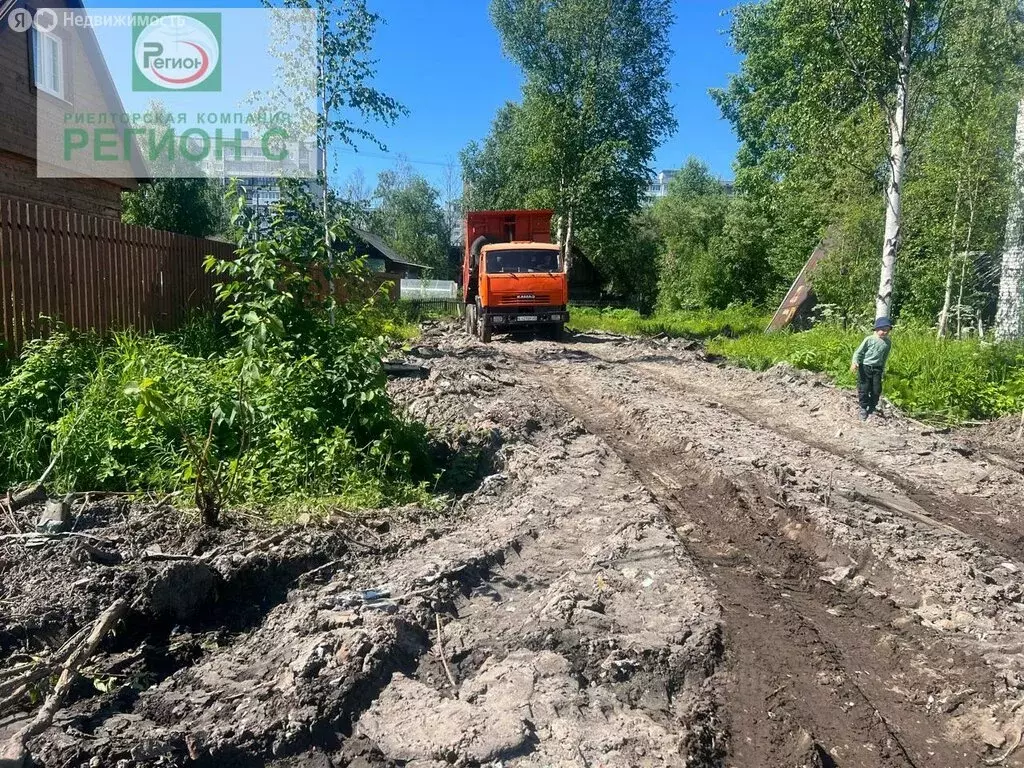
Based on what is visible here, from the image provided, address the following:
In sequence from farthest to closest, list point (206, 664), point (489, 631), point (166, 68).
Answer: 1. point (166, 68)
2. point (489, 631)
3. point (206, 664)

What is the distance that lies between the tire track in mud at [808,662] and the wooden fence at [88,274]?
6.45m

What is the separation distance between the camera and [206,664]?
Answer: 3328 mm

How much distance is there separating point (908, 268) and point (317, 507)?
17.4 metres

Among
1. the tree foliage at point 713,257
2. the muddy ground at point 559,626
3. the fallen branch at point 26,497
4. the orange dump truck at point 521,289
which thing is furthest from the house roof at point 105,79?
the tree foliage at point 713,257

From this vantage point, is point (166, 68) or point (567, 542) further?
point (166, 68)

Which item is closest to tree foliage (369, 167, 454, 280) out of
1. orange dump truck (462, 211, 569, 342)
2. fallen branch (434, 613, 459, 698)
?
orange dump truck (462, 211, 569, 342)

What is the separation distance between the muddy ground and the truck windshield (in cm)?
1235

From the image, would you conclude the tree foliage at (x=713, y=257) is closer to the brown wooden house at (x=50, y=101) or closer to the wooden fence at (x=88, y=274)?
the brown wooden house at (x=50, y=101)

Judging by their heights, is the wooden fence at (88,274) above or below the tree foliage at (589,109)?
below

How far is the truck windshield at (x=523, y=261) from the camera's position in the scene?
18359mm

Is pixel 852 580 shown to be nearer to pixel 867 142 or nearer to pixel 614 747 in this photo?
pixel 614 747

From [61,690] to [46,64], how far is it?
15.8 m

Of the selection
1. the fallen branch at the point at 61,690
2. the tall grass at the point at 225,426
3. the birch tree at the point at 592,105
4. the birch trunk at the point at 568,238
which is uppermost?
the birch tree at the point at 592,105

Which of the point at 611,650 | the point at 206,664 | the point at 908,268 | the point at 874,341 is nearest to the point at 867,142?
the point at 908,268
